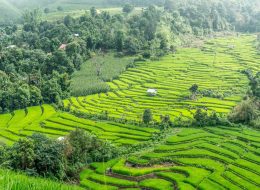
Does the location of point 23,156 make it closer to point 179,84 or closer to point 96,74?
point 179,84

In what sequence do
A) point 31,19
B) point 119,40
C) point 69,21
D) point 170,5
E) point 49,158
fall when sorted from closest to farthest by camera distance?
1. point 49,158
2. point 119,40
3. point 69,21
4. point 31,19
5. point 170,5

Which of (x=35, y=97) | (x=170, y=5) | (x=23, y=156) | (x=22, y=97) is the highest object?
(x=170, y=5)

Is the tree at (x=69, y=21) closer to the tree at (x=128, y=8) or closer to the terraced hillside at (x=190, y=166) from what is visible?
the tree at (x=128, y=8)

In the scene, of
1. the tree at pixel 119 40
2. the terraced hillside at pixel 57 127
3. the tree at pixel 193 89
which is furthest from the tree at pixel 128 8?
the terraced hillside at pixel 57 127

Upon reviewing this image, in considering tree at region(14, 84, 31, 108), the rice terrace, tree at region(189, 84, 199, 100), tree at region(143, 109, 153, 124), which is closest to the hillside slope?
the rice terrace

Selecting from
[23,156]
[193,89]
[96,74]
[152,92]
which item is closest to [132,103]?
[152,92]

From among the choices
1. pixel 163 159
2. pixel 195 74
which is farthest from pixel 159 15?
pixel 163 159
